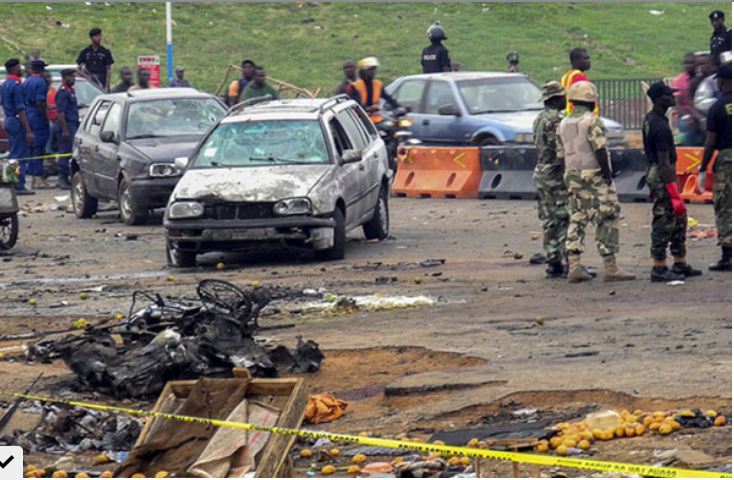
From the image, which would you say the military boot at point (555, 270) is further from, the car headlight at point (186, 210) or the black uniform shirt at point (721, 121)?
the car headlight at point (186, 210)

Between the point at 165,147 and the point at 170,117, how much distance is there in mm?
935

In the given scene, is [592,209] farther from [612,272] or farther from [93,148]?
[93,148]

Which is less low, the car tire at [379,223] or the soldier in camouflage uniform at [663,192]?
the soldier in camouflage uniform at [663,192]

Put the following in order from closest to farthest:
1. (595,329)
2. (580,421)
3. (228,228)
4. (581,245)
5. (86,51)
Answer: (580,421) → (595,329) → (581,245) → (228,228) → (86,51)

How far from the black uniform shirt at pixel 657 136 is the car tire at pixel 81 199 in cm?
1028

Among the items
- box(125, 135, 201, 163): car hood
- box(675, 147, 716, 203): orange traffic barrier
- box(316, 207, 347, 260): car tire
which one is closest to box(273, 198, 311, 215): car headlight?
box(316, 207, 347, 260): car tire

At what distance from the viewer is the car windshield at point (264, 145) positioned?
1766 centimetres

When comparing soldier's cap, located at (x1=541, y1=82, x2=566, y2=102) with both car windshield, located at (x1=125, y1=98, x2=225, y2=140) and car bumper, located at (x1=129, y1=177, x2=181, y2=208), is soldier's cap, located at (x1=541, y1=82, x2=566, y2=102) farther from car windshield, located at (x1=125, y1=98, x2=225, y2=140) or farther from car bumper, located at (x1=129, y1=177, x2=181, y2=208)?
car windshield, located at (x1=125, y1=98, x2=225, y2=140)

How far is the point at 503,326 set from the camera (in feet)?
42.6

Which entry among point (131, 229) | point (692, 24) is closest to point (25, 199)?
point (131, 229)

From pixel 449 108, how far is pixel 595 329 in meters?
12.5

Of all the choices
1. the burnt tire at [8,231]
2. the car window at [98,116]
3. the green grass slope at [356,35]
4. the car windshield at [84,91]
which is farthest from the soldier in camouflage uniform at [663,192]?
the green grass slope at [356,35]

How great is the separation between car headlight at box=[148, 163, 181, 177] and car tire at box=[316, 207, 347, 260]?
4.22m

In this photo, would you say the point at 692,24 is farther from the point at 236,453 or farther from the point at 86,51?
the point at 236,453
